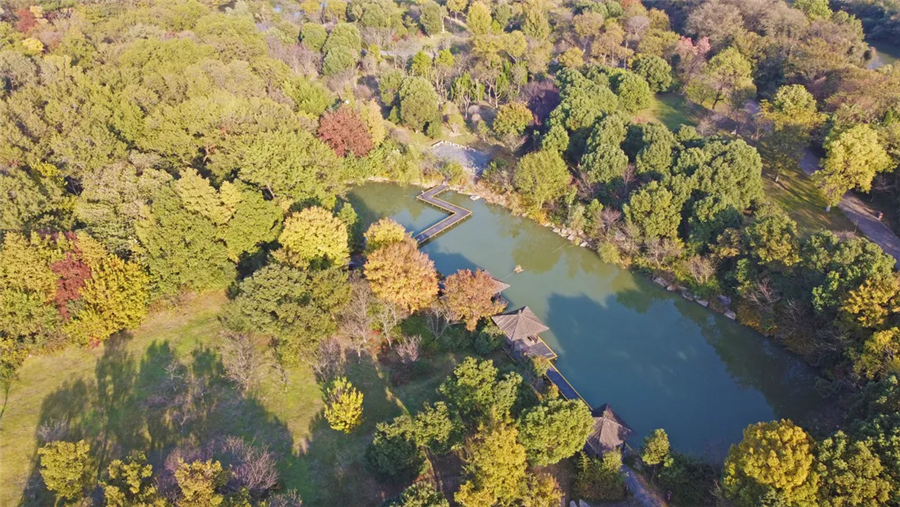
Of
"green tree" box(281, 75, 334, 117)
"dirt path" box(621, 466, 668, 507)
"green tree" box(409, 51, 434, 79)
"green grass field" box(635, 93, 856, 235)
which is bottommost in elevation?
"dirt path" box(621, 466, 668, 507)

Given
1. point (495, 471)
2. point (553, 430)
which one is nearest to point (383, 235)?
point (553, 430)

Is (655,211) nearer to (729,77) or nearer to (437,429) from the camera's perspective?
(437,429)

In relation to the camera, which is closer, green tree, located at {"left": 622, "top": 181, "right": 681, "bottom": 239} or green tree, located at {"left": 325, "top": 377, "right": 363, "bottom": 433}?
green tree, located at {"left": 325, "top": 377, "right": 363, "bottom": 433}

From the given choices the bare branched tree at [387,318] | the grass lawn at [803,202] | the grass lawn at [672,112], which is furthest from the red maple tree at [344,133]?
the grass lawn at [803,202]

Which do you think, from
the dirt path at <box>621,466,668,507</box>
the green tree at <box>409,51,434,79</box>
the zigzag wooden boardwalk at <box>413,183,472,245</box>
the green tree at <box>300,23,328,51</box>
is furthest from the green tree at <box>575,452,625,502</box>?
the green tree at <box>300,23,328,51</box>

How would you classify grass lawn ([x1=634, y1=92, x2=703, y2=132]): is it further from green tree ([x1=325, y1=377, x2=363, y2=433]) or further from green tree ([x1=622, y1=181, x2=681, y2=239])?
green tree ([x1=325, y1=377, x2=363, y2=433])

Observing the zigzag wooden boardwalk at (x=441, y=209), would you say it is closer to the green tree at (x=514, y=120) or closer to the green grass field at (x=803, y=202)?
the green tree at (x=514, y=120)
